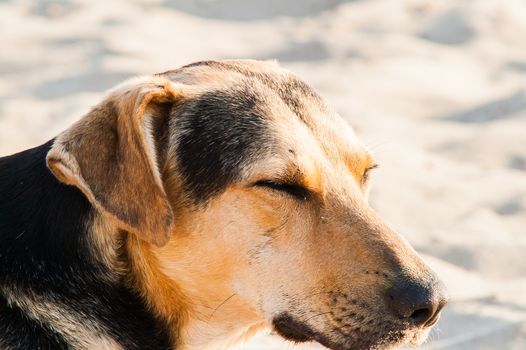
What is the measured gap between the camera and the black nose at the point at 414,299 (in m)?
4.49

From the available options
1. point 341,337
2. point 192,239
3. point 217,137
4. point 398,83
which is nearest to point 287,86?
point 217,137

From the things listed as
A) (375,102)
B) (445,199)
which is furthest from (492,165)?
(375,102)

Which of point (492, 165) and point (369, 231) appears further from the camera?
point (492, 165)

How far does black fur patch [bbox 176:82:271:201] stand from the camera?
4.76 meters

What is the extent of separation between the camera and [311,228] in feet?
15.5

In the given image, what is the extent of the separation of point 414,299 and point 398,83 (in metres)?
5.76

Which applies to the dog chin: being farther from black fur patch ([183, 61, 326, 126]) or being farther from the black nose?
black fur patch ([183, 61, 326, 126])

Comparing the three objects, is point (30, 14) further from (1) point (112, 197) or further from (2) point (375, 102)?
(1) point (112, 197)

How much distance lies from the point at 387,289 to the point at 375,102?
208 inches

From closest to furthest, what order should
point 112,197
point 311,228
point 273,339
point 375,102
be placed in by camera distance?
point 112,197 → point 311,228 → point 273,339 → point 375,102

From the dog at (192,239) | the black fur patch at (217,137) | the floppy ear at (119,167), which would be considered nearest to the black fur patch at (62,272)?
the dog at (192,239)

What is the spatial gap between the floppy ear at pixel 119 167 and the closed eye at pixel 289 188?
0.45m

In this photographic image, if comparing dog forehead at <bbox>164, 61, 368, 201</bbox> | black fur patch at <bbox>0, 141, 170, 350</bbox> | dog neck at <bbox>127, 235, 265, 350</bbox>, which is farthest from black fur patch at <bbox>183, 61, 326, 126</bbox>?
black fur patch at <bbox>0, 141, 170, 350</bbox>

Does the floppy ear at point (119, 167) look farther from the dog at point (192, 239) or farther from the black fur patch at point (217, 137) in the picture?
the black fur patch at point (217, 137)
